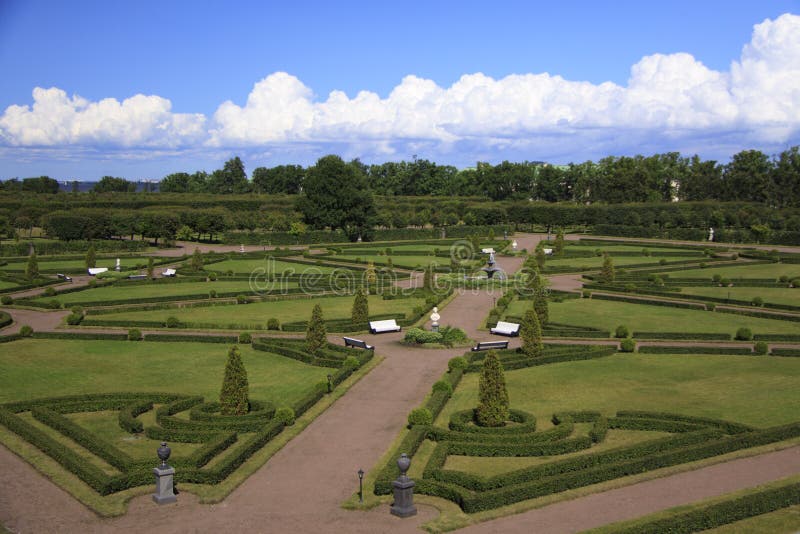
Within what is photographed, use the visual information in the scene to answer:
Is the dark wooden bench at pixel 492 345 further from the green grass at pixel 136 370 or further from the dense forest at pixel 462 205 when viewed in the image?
the dense forest at pixel 462 205

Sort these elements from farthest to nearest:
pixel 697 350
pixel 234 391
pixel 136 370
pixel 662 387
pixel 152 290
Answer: pixel 152 290
pixel 697 350
pixel 136 370
pixel 662 387
pixel 234 391

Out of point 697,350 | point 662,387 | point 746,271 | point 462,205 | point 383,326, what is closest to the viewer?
point 662,387

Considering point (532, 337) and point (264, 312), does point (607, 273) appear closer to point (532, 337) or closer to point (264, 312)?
point (532, 337)

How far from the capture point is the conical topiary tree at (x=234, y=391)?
83.1 ft

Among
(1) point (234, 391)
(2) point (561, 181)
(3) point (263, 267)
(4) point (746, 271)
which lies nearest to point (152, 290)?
(3) point (263, 267)

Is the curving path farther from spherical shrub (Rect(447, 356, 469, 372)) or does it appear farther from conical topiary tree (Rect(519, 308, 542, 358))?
conical topiary tree (Rect(519, 308, 542, 358))

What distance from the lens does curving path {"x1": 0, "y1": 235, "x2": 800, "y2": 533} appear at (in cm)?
1814

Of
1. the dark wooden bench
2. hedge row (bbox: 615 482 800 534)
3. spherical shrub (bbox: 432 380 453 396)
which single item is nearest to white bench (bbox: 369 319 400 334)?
the dark wooden bench

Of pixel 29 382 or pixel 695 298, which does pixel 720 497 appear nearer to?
pixel 29 382

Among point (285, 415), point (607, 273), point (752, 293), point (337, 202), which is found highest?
point (337, 202)

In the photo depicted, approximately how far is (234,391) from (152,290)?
3306 centimetres

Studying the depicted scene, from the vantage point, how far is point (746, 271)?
219 feet

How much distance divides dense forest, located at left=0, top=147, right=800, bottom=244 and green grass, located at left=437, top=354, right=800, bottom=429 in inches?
2459

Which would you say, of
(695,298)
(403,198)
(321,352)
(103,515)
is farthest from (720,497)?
(403,198)
